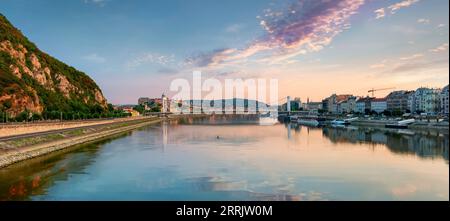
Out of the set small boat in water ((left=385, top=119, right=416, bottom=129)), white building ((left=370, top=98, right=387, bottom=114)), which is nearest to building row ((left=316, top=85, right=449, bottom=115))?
white building ((left=370, top=98, right=387, bottom=114))

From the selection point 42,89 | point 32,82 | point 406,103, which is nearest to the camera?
point 32,82

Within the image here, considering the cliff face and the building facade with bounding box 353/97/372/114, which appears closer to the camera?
the cliff face

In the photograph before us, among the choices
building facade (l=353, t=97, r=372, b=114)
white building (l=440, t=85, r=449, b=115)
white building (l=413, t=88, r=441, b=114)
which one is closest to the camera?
white building (l=440, t=85, r=449, b=115)

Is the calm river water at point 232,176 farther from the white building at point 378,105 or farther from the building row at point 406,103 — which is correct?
the white building at point 378,105

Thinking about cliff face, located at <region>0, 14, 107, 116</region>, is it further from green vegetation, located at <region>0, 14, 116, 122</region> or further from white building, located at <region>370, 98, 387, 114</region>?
white building, located at <region>370, 98, 387, 114</region>

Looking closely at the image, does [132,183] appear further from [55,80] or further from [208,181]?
[55,80]

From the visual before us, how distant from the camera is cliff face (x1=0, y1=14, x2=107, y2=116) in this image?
45.8 metres

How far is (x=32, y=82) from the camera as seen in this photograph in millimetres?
62094

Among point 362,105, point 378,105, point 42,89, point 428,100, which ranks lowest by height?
point 378,105

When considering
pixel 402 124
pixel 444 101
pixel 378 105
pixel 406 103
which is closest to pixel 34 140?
pixel 402 124

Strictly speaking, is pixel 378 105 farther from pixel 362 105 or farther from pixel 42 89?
pixel 42 89

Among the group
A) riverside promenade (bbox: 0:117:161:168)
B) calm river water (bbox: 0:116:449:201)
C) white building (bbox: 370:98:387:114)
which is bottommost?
calm river water (bbox: 0:116:449:201)

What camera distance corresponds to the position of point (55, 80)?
75562 millimetres

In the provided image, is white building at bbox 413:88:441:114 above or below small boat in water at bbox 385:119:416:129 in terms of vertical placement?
above
